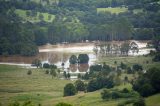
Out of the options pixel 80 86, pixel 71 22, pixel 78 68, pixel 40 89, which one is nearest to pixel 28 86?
pixel 40 89

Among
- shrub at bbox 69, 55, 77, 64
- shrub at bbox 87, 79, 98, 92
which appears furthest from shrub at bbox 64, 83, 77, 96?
shrub at bbox 69, 55, 77, 64

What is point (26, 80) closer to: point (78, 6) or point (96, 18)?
point (96, 18)

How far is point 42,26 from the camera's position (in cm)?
13850

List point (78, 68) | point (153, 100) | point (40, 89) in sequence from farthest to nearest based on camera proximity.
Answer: point (78, 68), point (40, 89), point (153, 100)

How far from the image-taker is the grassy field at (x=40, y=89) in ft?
193

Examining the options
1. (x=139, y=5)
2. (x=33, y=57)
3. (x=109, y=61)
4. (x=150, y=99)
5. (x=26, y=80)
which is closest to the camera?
(x=150, y=99)

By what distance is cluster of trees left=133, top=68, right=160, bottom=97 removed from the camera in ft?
186

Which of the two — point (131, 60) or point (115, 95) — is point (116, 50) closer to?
point (131, 60)

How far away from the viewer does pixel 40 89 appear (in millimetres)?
72000

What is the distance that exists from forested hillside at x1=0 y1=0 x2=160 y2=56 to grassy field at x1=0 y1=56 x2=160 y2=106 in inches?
999

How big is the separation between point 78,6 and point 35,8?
1471 cm

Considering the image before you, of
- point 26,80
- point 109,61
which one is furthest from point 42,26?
point 26,80

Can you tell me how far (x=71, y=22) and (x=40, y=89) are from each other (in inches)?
2804

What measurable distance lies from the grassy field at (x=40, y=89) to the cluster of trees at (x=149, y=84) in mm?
1854
